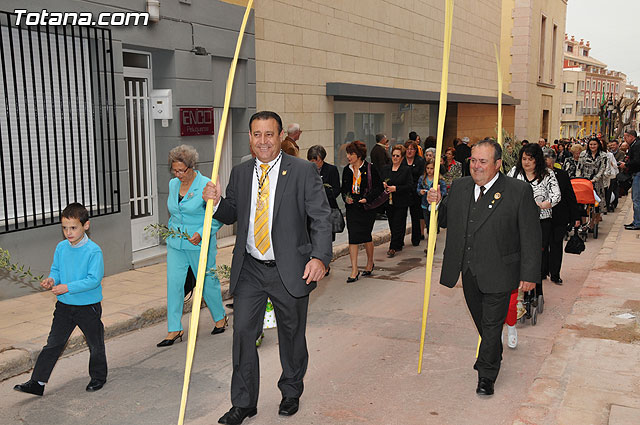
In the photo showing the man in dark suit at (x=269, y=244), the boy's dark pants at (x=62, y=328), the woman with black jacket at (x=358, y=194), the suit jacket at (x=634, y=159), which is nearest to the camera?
the man in dark suit at (x=269, y=244)

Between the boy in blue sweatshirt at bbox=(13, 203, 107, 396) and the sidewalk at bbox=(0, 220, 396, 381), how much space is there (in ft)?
2.75

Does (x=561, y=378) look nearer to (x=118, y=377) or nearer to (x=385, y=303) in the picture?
(x=385, y=303)

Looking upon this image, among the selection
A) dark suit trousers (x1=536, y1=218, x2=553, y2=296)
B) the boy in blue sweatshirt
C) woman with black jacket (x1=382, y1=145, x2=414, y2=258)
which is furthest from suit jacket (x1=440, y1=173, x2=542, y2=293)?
woman with black jacket (x1=382, y1=145, x2=414, y2=258)

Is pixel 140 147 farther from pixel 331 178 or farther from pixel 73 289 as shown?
pixel 73 289

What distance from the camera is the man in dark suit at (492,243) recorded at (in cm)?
493

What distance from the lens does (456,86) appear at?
22.5m

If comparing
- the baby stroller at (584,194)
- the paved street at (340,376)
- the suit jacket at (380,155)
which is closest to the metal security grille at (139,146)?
the paved street at (340,376)

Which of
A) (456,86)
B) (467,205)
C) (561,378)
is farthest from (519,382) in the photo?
(456,86)

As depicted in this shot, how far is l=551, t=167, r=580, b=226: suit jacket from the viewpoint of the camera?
7582 mm

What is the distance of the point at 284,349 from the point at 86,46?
5709 millimetres

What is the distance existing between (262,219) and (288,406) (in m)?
1.35

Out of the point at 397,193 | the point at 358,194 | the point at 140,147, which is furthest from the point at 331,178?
the point at 140,147

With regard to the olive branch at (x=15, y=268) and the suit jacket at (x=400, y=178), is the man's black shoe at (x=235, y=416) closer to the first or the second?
the olive branch at (x=15, y=268)

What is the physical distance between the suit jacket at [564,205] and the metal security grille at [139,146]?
5868 mm
